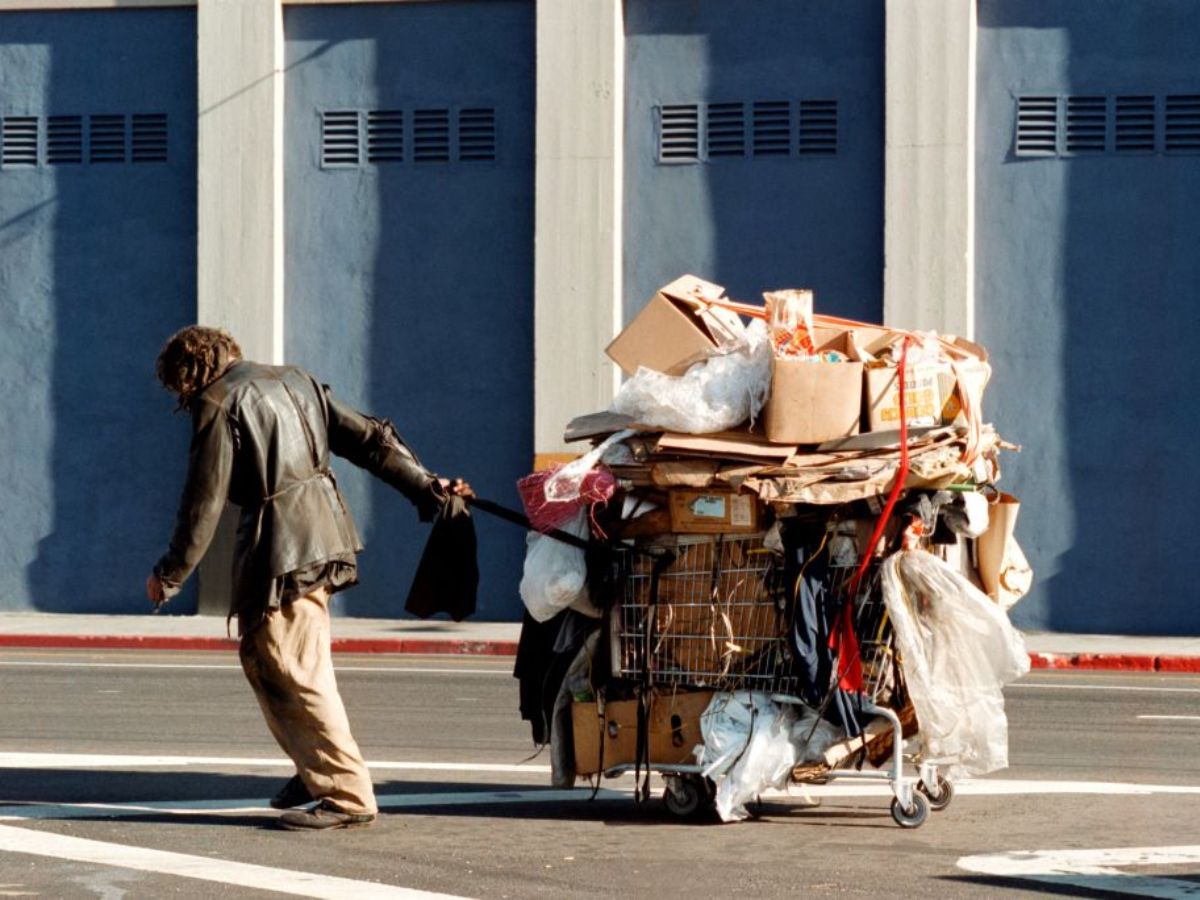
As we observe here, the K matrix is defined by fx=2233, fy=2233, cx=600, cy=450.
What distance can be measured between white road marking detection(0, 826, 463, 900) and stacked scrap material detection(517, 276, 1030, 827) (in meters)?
1.61

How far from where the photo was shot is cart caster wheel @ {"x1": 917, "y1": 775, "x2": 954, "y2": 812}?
8.89 m

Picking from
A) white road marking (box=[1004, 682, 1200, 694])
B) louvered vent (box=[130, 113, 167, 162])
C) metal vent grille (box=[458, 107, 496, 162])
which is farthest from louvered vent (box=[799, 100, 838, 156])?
white road marking (box=[1004, 682, 1200, 694])

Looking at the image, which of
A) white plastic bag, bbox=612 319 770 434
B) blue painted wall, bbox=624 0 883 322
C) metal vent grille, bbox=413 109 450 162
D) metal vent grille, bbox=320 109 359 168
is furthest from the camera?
metal vent grille, bbox=320 109 359 168

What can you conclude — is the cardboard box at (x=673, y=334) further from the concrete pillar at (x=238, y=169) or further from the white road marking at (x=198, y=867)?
the concrete pillar at (x=238, y=169)

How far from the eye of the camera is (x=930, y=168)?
2003 cm

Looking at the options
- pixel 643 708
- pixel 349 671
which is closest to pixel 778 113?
pixel 349 671

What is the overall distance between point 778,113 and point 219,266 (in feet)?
17.9

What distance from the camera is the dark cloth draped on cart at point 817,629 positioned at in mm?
8336

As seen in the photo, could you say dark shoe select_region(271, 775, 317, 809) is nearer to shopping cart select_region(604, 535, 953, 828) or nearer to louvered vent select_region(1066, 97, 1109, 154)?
shopping cart select_region(604, 535, 953, 828)

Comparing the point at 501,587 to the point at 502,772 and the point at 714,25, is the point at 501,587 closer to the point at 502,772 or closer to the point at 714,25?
the point at 714,25

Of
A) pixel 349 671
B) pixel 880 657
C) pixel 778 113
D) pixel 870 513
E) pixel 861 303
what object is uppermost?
pixel 778 113

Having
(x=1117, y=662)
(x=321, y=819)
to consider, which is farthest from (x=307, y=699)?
(x=1117, y=662)

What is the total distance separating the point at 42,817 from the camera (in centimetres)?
885

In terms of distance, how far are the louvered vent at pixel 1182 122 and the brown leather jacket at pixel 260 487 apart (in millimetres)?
13046
